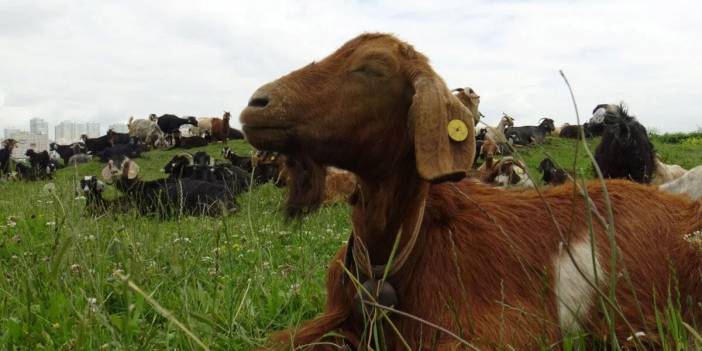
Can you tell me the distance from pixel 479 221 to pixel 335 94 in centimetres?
88

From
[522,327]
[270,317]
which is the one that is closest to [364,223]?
[522,327]

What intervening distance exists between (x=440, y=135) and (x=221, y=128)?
29.0 m

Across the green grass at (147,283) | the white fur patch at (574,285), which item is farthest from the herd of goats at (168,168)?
the white fur patch at (574,285)

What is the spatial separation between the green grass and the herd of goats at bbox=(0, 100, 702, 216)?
0.39 m

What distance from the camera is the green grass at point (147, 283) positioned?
9.41ft

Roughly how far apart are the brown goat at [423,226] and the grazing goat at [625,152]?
7465 mm

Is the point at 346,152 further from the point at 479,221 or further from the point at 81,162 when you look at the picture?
the point at 81,162

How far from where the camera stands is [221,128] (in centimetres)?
3122

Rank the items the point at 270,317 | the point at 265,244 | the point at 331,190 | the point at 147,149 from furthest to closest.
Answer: the point at 147,149, the point at 265,244, the point at 270,317, the point at 331,190

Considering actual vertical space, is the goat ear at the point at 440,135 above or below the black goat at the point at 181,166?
above

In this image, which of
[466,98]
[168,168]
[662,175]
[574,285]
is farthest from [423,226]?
[168,168]

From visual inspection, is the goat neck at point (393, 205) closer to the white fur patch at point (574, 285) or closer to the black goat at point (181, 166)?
the white fur patch at point (574, 285)

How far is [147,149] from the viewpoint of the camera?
3000 cm

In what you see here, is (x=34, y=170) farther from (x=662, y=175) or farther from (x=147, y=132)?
(x=662, y=175)
